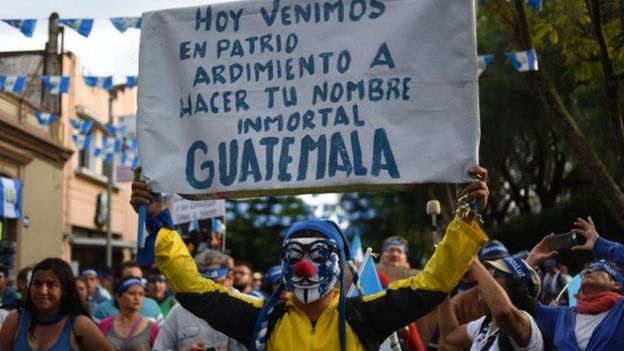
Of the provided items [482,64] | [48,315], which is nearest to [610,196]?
[482,64]

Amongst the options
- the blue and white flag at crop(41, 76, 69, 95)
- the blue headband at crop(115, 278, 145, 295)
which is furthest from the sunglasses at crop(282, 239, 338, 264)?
the blue and white flag at crop(41, 76, 69, 95)

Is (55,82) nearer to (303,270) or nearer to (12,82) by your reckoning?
(12,82)

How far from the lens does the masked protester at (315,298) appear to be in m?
3.91

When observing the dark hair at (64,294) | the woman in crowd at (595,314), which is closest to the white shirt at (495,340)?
the woman in crowd at (595,314)

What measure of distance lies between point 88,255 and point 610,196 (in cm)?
2371

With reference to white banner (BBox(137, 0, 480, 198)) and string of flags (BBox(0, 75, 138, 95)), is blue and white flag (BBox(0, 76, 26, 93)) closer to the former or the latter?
string of flags (BBox(0, 75, 138, 95))

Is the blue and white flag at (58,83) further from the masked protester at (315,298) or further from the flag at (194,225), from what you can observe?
the masked protester at (315,298)

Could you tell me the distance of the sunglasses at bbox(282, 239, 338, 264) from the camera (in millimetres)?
4082

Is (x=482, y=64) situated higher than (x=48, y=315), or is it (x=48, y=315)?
(x=482, y=64)

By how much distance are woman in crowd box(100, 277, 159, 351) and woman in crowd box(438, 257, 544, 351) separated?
247 cm

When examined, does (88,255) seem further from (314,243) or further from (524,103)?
(314,243)

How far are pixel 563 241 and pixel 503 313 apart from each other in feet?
3.53

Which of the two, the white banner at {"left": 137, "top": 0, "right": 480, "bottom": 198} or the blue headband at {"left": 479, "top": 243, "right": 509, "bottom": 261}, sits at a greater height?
the white banner at {"left": 137, "top": 0, "right": 480, "bottom": 198}

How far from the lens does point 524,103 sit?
25281 millimetres
